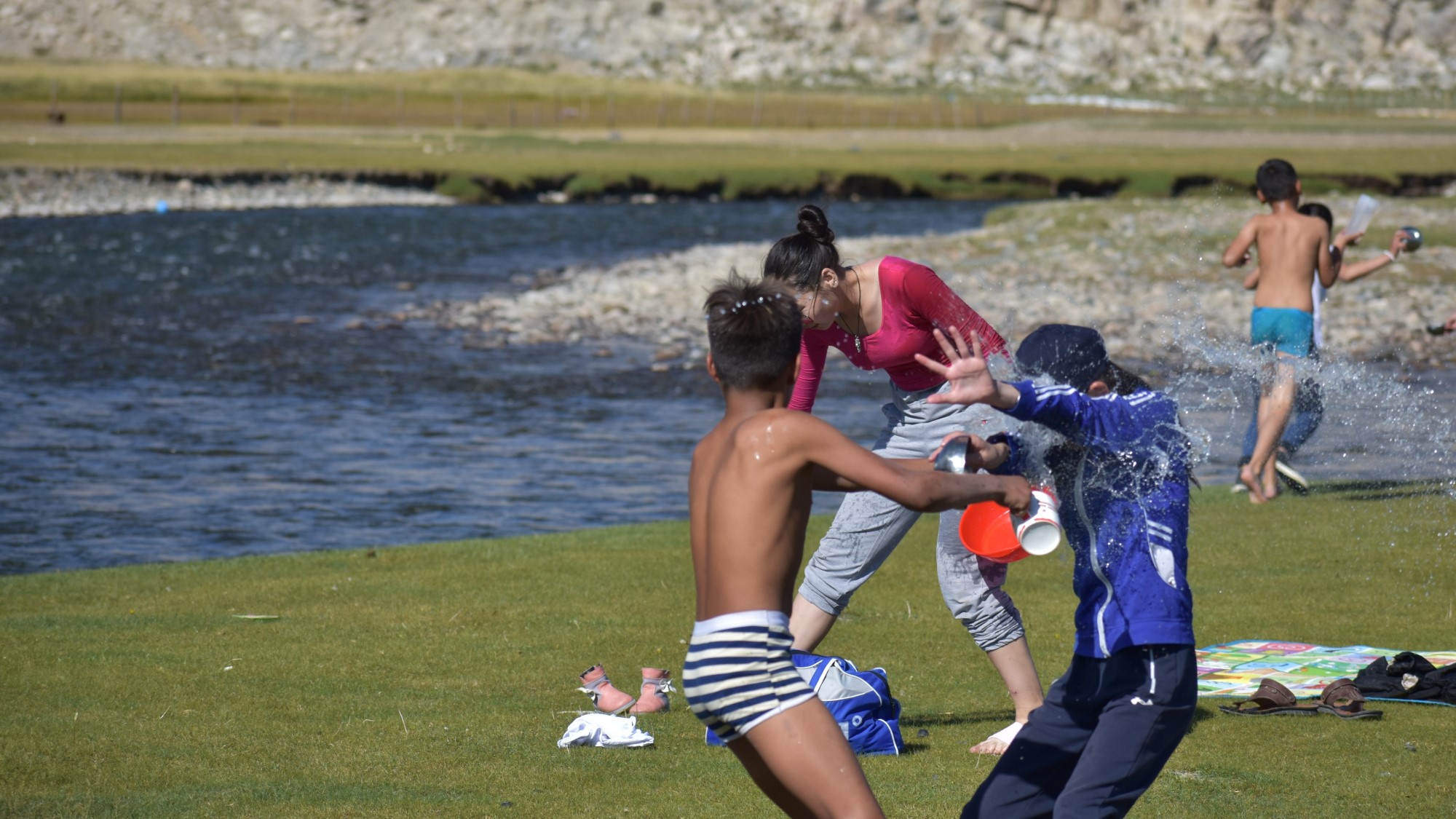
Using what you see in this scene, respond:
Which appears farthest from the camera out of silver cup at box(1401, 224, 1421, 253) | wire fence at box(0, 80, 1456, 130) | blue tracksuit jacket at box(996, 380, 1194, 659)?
wire fence at box(0, 80, 1456, 130)

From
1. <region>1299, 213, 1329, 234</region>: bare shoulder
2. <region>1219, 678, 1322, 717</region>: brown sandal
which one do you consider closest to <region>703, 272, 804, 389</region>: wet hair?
<region>1219, 678, 1322, 717</region>: brown sandal

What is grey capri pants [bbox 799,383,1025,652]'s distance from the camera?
21.9ft

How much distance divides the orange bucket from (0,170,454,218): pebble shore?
155ft

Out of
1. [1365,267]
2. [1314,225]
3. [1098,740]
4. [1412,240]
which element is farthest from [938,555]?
[1365,267]

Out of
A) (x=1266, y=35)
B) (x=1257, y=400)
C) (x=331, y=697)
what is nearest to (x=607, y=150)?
(x=1257, y=400)

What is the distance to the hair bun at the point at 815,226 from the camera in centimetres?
656

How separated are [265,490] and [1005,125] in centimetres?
9114

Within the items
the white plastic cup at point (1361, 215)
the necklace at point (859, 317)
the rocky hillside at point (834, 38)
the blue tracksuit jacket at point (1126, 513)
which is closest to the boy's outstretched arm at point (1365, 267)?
the white plastic cup at point (1361, 215)

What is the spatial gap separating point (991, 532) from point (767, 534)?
3.45ft

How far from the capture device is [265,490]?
16703mm

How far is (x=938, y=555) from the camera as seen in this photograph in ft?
22.0

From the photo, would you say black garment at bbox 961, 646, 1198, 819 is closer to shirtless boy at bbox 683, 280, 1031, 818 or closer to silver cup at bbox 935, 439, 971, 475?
shirtless boy at bbox 683, 280, 1031, 818

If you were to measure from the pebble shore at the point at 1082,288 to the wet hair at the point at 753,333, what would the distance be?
53.9 ft

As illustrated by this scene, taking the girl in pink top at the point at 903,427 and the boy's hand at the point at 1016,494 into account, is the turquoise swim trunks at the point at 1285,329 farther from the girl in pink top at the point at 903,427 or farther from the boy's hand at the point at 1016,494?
the boy's hand at the point at 1016,494
